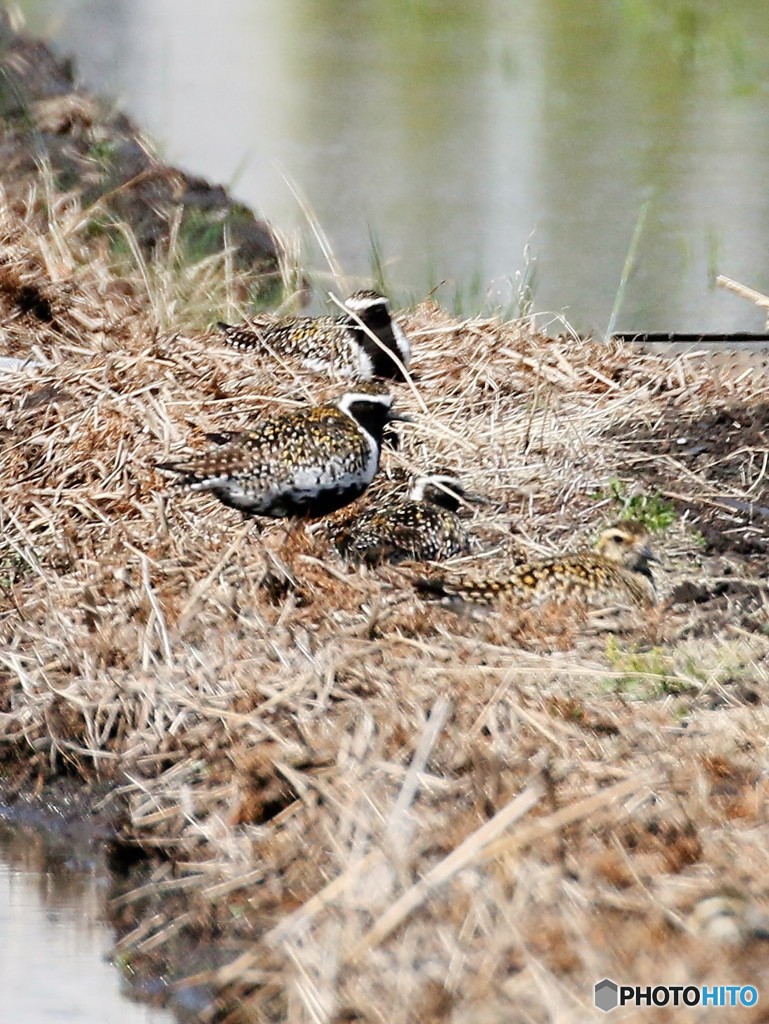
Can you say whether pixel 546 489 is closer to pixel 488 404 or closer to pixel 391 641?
pixel 488 404

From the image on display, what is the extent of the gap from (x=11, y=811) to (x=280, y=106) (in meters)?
11.4

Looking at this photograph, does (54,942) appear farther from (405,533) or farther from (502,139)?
(502,139)

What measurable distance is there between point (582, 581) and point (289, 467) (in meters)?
1.07

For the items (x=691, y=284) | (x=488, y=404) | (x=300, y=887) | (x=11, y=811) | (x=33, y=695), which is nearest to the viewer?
(x=300, y=887)

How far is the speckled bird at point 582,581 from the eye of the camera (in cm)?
504

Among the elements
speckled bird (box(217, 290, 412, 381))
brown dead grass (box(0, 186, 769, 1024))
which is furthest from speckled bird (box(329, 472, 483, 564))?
speckled bird (box(217, 290, 412, 381))

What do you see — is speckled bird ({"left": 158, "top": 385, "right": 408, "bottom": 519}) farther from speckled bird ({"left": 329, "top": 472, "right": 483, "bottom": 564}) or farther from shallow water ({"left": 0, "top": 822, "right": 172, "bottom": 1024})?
shallow water ({"left": 0, "top": 822, "right": 172, "bottom": 1024})

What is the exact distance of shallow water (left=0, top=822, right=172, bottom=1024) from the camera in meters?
3.47

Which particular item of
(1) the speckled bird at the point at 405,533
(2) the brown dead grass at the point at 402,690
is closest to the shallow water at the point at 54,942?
(2) the brown dead grass at the point at 402,690

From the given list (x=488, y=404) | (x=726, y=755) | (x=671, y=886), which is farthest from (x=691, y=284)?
(x=671, y=886)

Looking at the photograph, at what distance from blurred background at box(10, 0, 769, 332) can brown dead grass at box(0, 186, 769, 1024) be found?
1970 mm

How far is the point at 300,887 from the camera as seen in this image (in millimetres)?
3699

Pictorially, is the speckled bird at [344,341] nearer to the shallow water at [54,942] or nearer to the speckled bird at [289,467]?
the speckled bird at [289,467]

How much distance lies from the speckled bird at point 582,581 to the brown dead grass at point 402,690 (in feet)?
0.29
